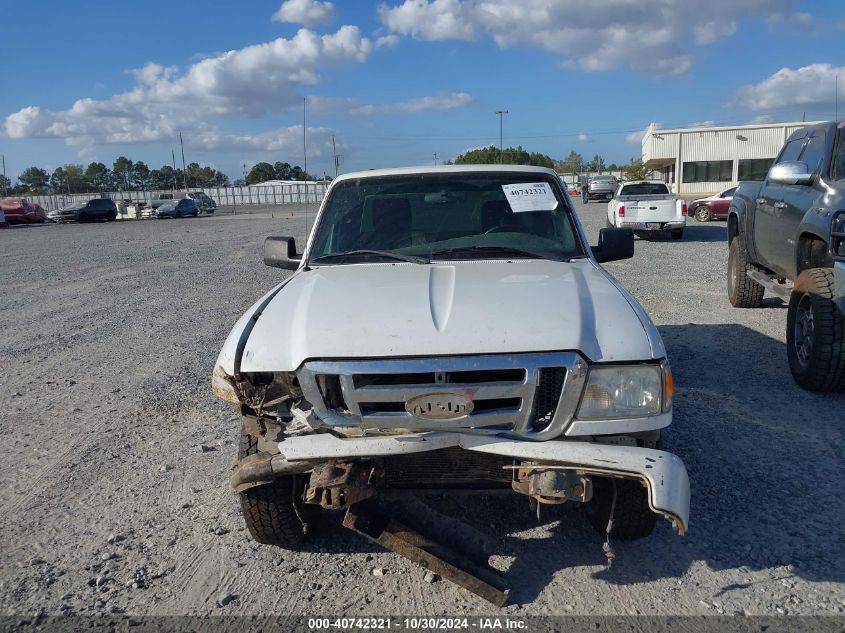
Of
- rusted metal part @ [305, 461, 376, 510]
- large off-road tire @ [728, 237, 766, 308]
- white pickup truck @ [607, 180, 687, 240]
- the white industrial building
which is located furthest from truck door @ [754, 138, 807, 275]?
the white industrial building

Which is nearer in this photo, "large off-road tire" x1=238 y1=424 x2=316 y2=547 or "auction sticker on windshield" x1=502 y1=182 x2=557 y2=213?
"large off-road tire" x1=238 y1=424 x2=316 y2=547

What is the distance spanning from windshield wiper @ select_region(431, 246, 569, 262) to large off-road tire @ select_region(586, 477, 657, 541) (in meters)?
1.41

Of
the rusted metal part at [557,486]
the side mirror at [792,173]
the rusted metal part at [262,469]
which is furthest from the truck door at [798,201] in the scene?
the rusted metal part at [262,469]

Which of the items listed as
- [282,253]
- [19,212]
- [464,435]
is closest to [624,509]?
[464,435]

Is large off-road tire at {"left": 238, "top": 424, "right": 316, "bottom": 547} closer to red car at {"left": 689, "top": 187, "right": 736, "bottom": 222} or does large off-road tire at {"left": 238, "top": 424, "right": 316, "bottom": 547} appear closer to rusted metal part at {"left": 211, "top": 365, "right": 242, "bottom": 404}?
rusted metal part at {"left": 211, "top": 365, "right": 242, "bottom": 404}

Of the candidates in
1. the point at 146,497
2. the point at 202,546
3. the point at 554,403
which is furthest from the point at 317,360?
the point at 146,497

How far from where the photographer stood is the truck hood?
280cm

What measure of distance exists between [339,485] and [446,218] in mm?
2178

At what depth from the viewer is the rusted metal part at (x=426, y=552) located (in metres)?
2.85

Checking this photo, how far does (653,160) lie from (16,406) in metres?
52.1

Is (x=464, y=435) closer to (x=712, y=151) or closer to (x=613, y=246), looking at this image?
(x=613, y=246)

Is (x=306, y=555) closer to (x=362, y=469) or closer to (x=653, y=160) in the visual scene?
(x=362, y=469)

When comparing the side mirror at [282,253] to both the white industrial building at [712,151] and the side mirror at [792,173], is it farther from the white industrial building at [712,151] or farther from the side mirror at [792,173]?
the white industrial building at [712,151]

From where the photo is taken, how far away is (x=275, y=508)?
10.4 feet
